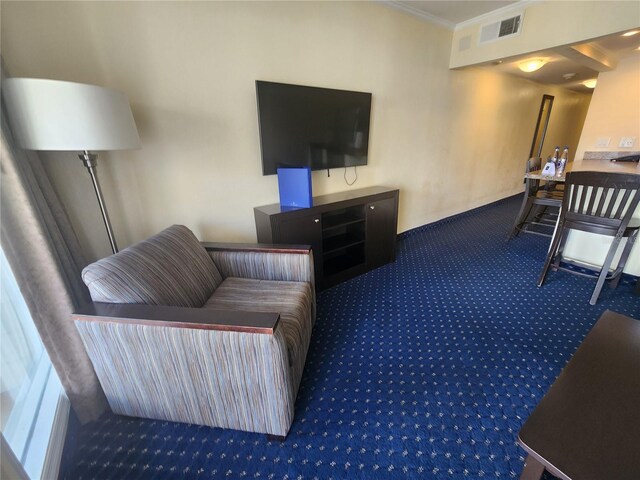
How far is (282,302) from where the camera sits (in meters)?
1.49

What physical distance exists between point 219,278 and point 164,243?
1.30ft

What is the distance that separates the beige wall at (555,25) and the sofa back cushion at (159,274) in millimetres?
3383

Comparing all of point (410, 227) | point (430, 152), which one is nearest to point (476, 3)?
point (430, 152)

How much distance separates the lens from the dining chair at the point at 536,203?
10.2 ft

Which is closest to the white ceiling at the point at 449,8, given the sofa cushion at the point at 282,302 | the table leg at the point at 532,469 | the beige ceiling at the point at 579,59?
the beige ceiling at the point at 579,59

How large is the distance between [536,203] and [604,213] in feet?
3.52

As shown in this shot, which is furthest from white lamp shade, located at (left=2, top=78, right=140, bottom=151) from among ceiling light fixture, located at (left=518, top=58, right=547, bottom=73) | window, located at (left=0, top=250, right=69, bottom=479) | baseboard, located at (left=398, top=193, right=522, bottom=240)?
ceiling light fixture, located at (left=518, top=58, right=547, bottom=73)

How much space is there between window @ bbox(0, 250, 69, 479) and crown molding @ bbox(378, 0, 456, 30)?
3.27m

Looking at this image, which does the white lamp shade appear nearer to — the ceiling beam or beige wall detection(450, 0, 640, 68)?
beige wall detection(450, 0, 640, 68)

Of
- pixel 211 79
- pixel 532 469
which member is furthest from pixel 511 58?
pixel 532 469

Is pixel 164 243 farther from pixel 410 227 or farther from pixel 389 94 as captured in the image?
pixel 410 227

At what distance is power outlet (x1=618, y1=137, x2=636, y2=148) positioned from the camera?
11.5 feet

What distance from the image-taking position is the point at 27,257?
1082 millimetres

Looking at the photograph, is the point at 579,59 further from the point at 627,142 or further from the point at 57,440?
the point at 57,440
